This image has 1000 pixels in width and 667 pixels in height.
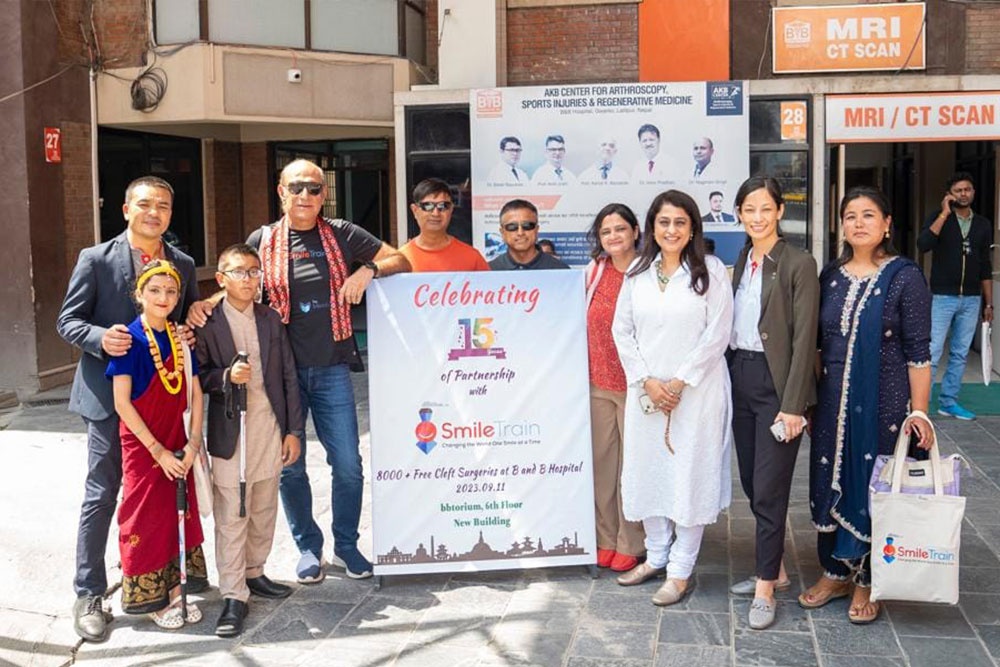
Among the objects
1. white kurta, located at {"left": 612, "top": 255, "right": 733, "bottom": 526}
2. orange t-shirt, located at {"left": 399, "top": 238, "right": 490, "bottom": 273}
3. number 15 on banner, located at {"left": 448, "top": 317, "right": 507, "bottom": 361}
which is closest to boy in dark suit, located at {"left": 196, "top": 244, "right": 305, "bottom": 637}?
number 15 on banner, located at {"left": 448, "top": 317, "right": 507, "bottom": 361}

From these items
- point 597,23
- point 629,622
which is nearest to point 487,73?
point 597,23

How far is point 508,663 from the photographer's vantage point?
427 cm

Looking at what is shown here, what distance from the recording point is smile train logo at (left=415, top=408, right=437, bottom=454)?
5.13m

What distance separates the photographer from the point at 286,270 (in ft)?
16.2

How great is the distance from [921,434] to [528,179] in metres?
7.15

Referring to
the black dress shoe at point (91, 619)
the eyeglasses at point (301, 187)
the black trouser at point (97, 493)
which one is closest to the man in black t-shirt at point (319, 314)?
the eyeglasses at point (301, 187)

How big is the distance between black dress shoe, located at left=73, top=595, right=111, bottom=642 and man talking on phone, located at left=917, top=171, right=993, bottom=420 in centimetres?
704

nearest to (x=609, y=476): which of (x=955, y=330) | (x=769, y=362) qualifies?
(x=769, y=362)

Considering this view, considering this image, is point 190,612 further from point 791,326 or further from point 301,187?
point 791,326

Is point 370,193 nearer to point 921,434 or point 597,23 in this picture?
point 597,23

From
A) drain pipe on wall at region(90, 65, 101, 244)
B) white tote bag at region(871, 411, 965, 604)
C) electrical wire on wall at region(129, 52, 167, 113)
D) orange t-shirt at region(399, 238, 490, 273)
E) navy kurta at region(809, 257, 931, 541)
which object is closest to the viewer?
white tote bag at region(871, 411, 965, 604)

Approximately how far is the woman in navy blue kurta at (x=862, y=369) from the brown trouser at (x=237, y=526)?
251 centimetres

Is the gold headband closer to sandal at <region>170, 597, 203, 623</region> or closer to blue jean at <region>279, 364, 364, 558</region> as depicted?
blue jean at <region>279, 364, 364, 558</region>

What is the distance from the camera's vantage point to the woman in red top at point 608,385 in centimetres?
506
